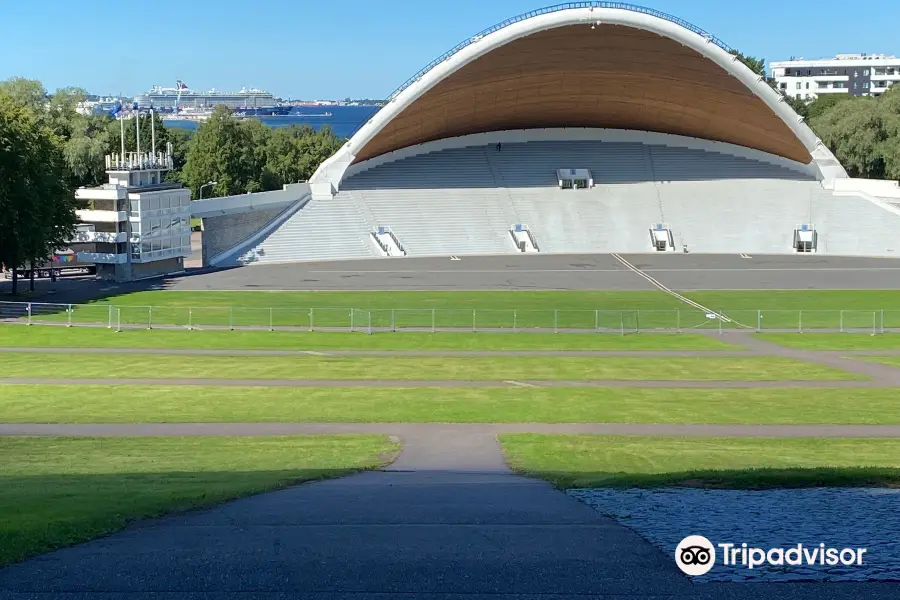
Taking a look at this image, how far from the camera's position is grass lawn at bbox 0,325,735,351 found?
45.2 metres

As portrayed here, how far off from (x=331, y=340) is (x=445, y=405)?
1532cm

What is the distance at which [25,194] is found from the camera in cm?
5716

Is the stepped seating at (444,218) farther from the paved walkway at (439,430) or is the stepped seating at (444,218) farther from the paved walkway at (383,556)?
the paved walkway at (383,556)

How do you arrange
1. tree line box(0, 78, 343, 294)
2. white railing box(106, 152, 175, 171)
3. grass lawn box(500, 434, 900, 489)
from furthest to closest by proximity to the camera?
white railing box(106, 152, 175, 171) < tree line box(0, 78, 343, 294) < grass lawn box(500, 434, 900, 489)

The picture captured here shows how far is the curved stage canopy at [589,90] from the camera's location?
71.9m

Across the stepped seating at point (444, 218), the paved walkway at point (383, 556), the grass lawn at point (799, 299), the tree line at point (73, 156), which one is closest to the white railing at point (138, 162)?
the tree line at point (73, 156)

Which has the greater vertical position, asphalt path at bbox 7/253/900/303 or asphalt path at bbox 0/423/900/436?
asphalt path at bbox 7/253/900/303

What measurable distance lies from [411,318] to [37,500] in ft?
112

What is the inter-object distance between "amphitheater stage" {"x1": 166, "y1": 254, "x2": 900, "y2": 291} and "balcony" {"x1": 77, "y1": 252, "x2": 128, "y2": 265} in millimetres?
3436

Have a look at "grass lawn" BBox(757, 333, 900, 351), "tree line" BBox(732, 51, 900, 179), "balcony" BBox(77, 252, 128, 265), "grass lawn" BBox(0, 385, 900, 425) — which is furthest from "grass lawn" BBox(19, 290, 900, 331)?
"tree line" BBox(732, 51, 900, 179)

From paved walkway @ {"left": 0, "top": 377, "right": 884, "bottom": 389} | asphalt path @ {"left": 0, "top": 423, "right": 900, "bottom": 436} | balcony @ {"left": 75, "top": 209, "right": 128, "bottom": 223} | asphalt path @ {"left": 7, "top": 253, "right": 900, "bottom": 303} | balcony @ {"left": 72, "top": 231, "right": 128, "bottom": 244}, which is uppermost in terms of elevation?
balcony @ {"left": 75, "top": 209, "right": 128, "bottom": 223}

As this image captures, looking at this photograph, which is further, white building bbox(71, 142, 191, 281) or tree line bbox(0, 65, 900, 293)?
tree line bbox(0, 65, 900, 293)

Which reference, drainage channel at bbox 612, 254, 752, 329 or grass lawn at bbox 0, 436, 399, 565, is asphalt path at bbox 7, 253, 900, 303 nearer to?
drainage channel at bbox 612, 254, 752, 329

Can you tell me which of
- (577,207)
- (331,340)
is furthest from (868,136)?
(331,340)
